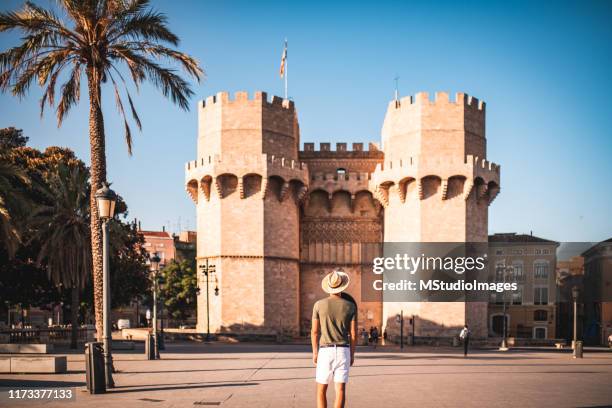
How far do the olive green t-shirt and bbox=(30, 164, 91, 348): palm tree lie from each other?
79.0ft

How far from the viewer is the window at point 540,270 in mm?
61469

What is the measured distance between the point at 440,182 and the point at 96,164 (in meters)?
26.3

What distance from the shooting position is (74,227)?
31.7 metres

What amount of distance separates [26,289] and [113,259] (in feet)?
15.8

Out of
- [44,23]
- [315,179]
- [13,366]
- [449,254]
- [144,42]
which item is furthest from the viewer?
[315,179]

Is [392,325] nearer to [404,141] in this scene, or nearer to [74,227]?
[404,141]

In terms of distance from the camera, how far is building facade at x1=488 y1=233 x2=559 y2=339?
6119cm

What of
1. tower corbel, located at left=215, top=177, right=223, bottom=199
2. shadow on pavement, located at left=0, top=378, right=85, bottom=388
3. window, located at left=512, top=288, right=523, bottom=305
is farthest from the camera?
window, located at left=512, top=288, right=523, bottom=305

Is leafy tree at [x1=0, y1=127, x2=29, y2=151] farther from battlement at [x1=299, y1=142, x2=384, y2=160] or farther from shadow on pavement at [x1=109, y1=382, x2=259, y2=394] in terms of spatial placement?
shadow on pavement at [x1=109, y1=382, x2=259, y2=394]

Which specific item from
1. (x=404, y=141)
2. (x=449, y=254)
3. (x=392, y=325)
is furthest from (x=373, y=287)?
(x=404, y=141)

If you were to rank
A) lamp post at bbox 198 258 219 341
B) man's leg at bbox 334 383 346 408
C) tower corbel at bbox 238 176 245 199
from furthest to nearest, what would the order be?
tower corbel at bbox 238 176 245 199 → lamp post at bbox 198 258 219 341 → man's leg at bbox 334 383 346 408

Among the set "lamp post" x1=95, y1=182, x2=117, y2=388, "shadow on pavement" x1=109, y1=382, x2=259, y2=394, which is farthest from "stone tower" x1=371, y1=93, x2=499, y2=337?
"lamp post" x1=95, y1=182, x2=117, y2=388

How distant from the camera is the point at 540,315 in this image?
61406mm

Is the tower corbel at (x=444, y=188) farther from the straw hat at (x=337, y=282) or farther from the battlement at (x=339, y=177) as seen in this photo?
the straw hat at (x=337, y=282)
